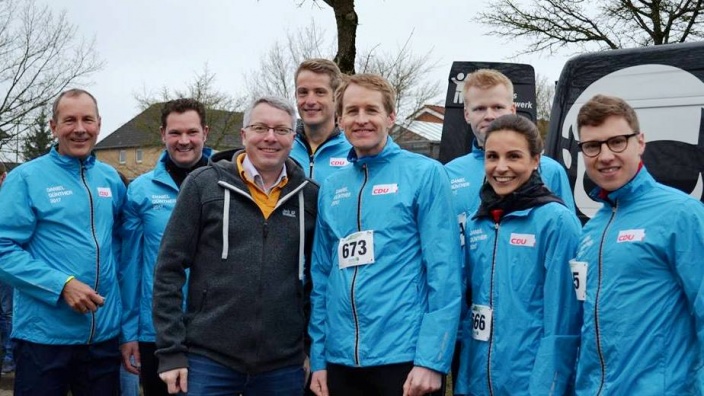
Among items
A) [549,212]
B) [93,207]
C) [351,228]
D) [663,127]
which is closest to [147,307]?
[93,207]

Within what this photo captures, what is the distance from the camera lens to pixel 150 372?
3947 mm

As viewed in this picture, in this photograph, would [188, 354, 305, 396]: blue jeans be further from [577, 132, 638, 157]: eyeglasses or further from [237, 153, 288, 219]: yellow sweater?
[577, 132, 638, 157]: eyeglasses

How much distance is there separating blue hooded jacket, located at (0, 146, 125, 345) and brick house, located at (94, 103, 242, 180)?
82.1ft

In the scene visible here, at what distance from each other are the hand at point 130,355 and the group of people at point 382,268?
0.54 ft

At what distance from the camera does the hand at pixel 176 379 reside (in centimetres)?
295

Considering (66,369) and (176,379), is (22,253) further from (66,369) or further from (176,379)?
(176,379)

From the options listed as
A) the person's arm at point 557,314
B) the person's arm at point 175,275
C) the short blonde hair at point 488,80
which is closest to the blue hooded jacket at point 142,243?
the person's arm at point 175,275

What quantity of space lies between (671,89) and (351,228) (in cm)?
228

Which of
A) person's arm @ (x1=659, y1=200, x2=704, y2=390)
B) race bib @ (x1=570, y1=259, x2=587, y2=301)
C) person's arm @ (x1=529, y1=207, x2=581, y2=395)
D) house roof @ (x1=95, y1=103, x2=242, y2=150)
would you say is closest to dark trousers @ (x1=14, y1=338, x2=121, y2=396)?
person's arm @ (x1=529, y1=207, x2=581, y2=395)

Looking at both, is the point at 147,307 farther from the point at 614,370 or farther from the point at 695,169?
the point at 695,169

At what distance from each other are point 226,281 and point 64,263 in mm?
1051

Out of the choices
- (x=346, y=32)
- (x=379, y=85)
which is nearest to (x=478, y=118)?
(x=379, y=85)

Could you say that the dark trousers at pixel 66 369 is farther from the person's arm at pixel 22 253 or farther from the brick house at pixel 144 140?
the brick house at pixel 144 140

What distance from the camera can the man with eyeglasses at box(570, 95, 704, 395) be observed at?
7.84 feet
